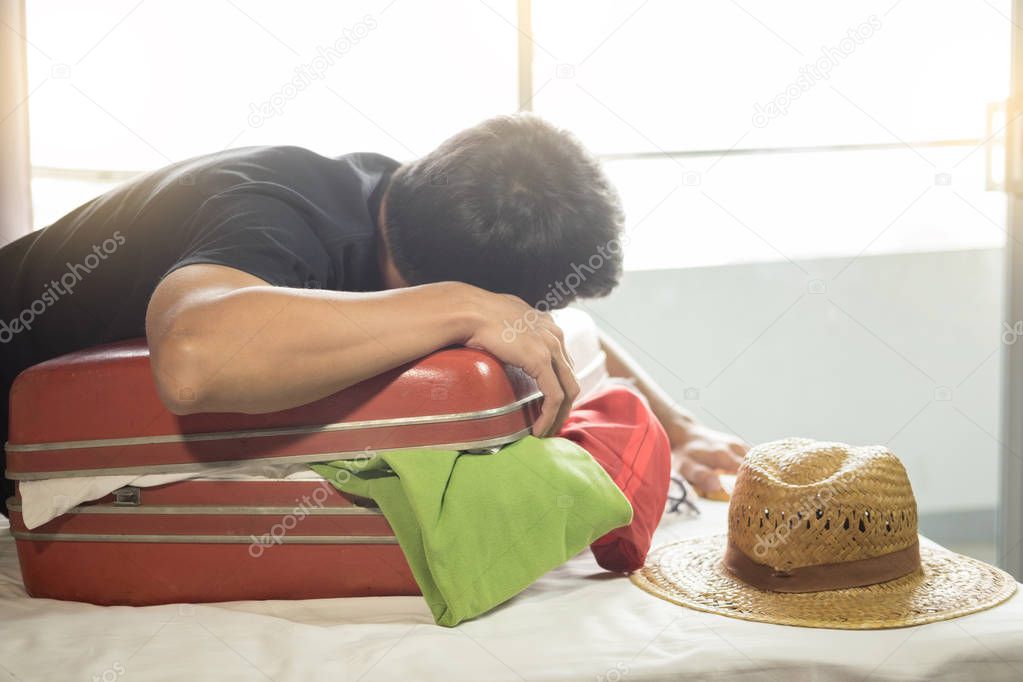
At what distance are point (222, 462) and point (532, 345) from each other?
39cm

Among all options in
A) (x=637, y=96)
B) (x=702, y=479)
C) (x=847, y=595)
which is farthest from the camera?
(x=637, y=96)

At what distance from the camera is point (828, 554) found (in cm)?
108

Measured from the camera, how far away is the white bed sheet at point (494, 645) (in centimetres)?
92

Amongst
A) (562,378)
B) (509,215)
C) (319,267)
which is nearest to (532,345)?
(562,378)

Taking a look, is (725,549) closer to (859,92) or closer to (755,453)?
(755,453)

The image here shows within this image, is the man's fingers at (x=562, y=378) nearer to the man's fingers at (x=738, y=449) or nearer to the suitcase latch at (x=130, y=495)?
the suitcase latch at (x=130, y=495)

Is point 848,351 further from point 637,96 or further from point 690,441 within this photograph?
point 690,441

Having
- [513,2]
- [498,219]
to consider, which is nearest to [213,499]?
[498,219]

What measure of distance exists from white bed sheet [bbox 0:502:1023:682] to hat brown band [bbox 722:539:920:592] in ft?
0.36

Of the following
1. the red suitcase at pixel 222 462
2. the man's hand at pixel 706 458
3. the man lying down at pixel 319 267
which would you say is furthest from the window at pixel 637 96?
the red suitcase at pixel 222 462

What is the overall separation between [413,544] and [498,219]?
42 centimetres

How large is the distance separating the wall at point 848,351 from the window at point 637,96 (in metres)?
0.09

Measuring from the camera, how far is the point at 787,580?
1.10 metres

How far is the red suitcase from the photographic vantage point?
42.8 inches
